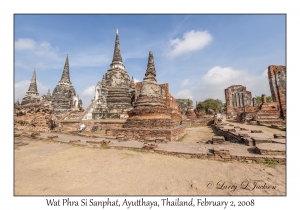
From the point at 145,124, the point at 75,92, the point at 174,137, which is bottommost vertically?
the point at 174,137

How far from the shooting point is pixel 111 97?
25766mm

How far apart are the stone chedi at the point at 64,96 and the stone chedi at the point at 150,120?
2342 centimetres

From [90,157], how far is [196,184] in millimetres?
3593

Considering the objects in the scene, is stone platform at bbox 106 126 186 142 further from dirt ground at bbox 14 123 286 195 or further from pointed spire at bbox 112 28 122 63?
pointed spire at bbox 112 28 122 63

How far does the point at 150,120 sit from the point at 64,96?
26.5 m

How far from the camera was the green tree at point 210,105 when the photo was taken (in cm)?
5306

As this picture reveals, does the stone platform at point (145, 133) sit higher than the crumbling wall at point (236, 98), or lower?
lower

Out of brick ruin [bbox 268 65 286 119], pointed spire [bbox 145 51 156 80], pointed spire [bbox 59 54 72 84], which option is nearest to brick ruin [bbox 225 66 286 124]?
brick ruin [bbox 268 65 286 119]

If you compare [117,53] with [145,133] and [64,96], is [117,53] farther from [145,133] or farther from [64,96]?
[145,133]

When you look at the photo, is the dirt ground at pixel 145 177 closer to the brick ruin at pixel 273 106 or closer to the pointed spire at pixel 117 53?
the brick ruin at pixel 273 106

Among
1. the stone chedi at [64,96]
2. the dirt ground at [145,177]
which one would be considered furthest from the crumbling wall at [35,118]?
the stone chedi at [64,96]

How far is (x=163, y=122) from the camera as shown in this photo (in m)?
8.75
